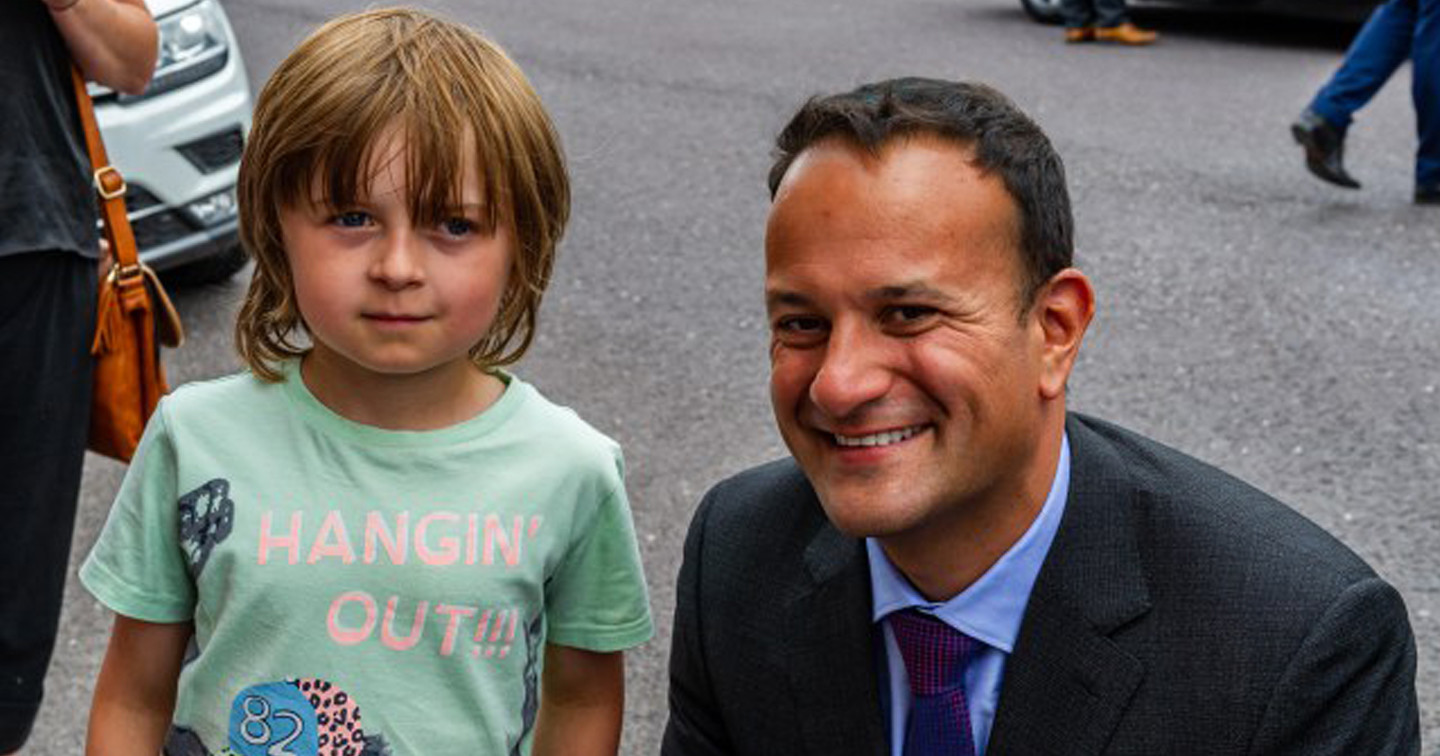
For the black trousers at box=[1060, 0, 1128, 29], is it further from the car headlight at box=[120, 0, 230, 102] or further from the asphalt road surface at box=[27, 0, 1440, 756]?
the car headlight at box=[120, 0, 230, 102]

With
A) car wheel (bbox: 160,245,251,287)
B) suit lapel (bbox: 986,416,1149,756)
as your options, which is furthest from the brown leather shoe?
suit lapel (bbox: 986,416,1149,756)

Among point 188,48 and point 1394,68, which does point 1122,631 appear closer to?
point 188,48

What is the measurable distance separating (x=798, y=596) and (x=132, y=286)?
1.35 meters

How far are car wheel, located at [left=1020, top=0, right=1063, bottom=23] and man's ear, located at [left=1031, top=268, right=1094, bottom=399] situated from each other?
35.3 ft

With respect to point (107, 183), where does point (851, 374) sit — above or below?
above

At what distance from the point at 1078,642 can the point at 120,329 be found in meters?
1.72

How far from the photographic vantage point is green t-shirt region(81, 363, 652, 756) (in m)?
2.47

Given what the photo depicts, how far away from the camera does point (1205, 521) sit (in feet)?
7.94

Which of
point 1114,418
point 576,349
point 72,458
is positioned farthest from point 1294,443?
point 72,458

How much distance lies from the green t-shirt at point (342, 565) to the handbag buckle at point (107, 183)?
3.04ft

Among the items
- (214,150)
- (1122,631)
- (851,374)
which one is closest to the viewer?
(851,374)

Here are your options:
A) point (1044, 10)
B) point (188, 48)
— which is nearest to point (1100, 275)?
point (188, 48)

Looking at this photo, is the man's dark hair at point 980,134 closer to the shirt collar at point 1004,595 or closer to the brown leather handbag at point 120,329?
the shirt collar at point 1004,595

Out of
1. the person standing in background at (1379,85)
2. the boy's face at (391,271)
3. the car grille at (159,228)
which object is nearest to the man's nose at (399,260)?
the boy's face at (391,271)
